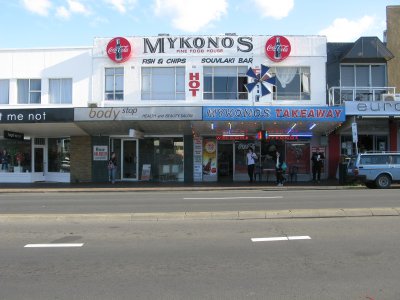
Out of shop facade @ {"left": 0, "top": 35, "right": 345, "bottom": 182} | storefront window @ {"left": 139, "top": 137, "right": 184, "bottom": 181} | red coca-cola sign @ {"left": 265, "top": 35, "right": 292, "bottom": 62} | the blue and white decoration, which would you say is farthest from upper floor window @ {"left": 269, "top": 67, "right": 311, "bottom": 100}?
storefront window @ {"left": 139, "top": 137, "right": 184, "bottom": 181}

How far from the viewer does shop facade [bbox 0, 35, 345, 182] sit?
25.8 metres

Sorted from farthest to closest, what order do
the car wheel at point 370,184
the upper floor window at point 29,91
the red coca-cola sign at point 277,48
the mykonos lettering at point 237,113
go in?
the upper floor window at point 29,91, the red coca-cola sign at point 277,48, the mykonos lettering at point 237,113, the car wheel at point 370,184

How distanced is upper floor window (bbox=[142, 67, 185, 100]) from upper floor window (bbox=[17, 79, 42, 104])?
6.01m

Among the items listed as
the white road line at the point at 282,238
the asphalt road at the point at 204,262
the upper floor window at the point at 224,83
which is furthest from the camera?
the upper floor window at the point at 224,83

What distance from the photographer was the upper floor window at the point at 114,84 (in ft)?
86.2

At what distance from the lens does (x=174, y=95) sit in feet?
85.8

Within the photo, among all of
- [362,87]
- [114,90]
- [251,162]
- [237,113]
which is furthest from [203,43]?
[362,87]

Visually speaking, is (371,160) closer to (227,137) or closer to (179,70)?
(227,137)

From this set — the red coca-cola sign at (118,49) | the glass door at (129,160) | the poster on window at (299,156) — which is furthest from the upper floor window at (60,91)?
the poster on window at (299,156)

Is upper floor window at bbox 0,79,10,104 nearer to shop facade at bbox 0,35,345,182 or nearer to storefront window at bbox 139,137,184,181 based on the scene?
shop facade at bbox 0,35,345,182

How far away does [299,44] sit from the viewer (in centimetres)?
2595

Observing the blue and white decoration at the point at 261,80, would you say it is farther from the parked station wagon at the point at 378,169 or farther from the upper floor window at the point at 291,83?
the parked station wagon at the point at 378,169

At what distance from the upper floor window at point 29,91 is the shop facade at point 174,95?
0.06 m

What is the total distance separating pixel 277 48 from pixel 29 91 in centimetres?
1401
